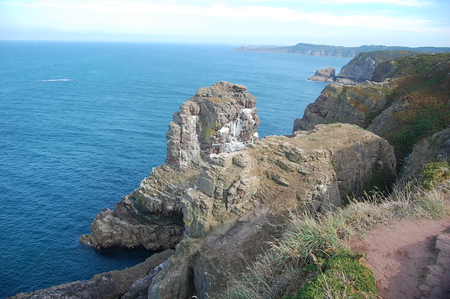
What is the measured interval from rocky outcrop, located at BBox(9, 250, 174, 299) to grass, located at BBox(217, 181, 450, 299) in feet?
57.9

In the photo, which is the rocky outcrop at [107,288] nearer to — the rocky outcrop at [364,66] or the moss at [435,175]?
the moss at [435,175]

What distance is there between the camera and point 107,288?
29.1 m

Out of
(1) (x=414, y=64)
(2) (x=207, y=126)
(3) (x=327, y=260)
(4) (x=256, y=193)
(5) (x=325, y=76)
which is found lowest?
(4) (x=256, y=193)

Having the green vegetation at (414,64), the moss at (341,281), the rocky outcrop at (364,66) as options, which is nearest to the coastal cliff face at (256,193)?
the moss at (341,281)

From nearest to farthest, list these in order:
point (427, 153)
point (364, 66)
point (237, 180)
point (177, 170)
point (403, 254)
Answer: point (403, 254) → point (237, 180) → point (427, 153) → point (177, 170) → point (364, 66)

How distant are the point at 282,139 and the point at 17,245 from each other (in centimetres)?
3409

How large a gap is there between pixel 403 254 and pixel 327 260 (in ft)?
10.6

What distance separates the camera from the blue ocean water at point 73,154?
3644cm

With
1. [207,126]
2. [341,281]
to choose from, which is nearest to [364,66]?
[207,126]

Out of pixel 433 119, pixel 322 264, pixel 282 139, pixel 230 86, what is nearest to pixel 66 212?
pixel 230 86

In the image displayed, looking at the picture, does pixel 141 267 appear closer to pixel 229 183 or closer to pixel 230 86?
pixel 229 183

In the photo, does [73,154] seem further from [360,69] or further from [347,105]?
[360,69]

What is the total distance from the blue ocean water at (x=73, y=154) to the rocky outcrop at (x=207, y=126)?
1301 cm

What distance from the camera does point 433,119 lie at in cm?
3806
